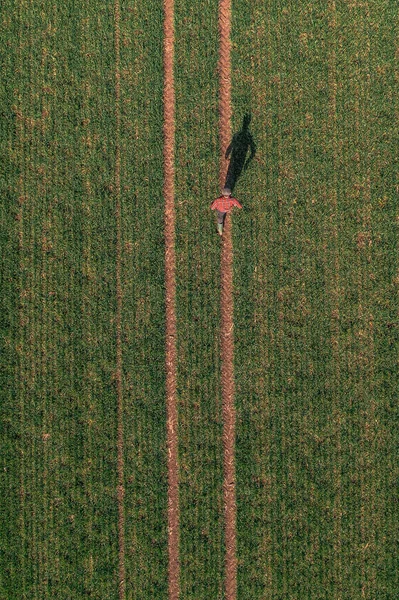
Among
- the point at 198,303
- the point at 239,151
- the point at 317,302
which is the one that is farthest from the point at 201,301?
the point at 239,151

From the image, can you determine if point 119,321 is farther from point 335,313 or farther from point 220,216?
point 335,313

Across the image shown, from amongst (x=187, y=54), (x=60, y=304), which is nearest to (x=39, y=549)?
(x=60, y=304)

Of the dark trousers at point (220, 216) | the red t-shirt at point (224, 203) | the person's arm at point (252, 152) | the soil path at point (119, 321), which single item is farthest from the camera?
the person's arm at point (252, 152)

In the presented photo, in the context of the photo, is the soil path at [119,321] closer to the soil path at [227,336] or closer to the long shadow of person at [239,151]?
the soil path at [227,336]

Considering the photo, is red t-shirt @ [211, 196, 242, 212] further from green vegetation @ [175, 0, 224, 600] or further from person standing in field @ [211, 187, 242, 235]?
green vegetation @ [175, 0, 224, 600]

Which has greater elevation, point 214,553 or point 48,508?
point 48,508

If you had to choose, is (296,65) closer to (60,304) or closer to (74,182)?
(74,182)

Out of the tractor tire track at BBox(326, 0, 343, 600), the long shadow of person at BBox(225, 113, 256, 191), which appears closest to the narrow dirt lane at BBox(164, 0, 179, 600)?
the long shadow of person at BBox(225, 113, 256, 191)

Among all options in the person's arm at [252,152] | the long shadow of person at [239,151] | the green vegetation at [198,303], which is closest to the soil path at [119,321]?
the green vegetation at [198,303]
